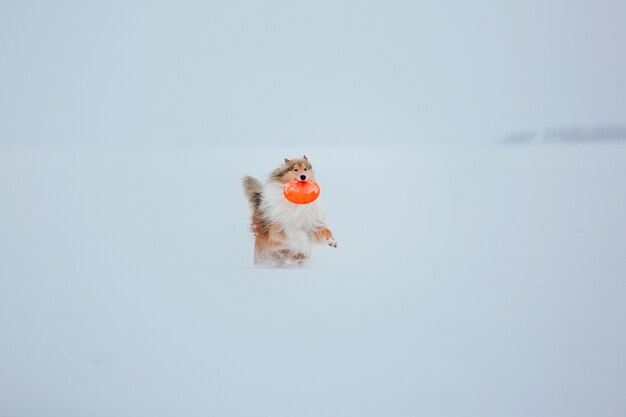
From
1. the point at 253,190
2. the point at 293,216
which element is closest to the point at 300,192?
the point at 293,216

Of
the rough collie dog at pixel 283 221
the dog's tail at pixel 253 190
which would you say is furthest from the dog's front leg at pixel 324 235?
the dog's tail at pixel 253 190

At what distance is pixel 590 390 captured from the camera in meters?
1.28

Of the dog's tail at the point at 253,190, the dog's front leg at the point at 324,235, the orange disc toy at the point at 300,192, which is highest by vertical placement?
the dog's tail at the point at 253,190

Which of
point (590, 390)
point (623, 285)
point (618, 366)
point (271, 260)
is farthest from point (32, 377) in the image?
point (623, 285)

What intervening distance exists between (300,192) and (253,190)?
0.64 feet

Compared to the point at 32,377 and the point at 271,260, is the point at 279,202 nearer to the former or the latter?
the point at 271,260

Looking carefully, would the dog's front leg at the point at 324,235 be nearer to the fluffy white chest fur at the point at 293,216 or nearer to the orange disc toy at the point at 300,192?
the fluffy white chest fur at the point at 293,216

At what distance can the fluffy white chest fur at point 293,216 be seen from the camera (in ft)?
6.32

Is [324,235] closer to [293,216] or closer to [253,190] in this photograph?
[293,216]

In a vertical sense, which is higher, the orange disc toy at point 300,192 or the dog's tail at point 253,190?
the dog's tail at point 253,190

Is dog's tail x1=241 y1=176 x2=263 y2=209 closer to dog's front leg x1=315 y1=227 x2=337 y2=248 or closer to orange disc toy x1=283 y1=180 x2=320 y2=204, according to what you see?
orange disc toy x1=283 y1=180 x2=320 y2=204

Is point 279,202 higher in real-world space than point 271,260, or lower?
higher

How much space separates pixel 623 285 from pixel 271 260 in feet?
3.92

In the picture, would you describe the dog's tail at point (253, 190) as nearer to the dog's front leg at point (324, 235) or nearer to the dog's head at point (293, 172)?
the dog's head at point (293, 172)
